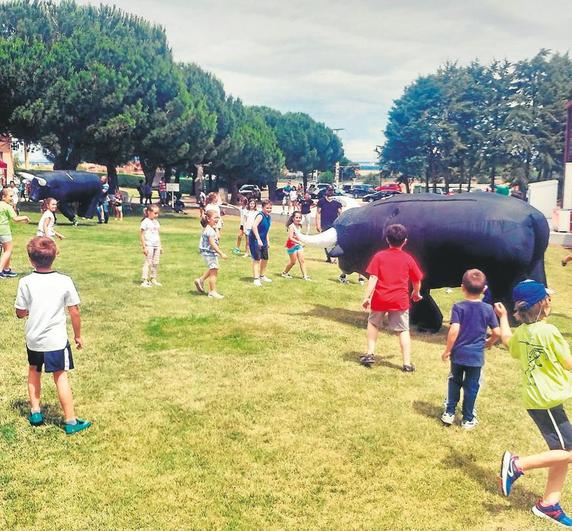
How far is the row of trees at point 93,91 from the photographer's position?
87.1 feet

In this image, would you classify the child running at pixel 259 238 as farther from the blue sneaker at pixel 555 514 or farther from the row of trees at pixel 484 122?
the row of trees at pixel 484 122

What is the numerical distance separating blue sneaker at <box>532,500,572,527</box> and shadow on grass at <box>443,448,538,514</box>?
0.41 feet

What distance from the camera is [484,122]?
58594 mm

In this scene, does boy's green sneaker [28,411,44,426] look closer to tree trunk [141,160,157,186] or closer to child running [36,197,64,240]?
child running [36,197,64,240]

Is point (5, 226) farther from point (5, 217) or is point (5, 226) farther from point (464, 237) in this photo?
point (464, 237)

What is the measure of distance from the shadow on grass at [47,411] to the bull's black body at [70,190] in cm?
1710

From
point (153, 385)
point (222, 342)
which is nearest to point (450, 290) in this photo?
point (222, 342)

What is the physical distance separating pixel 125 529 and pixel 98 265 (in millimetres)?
10759

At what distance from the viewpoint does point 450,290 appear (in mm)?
12453

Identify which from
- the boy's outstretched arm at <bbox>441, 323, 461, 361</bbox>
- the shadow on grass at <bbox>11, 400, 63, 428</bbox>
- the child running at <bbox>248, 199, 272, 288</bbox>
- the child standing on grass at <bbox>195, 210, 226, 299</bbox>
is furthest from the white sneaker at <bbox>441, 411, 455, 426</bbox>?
the child running at <bbox>248, 199, 272, 288</bbox>

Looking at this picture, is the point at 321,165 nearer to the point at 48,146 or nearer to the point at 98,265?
the point at 48,146

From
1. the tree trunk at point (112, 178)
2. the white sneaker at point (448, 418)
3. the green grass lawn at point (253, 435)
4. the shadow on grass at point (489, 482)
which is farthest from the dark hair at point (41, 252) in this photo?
the tree trunk at point (112, 178)

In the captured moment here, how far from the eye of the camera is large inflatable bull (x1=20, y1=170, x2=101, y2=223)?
2125cm

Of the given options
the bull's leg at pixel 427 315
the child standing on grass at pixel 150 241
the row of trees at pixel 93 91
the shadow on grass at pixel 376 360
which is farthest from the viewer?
the row of trees at pixel 93 91
